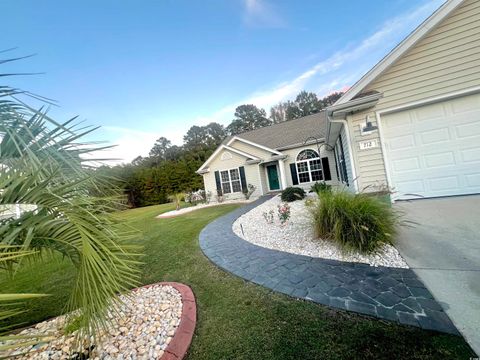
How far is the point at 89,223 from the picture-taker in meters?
1.93

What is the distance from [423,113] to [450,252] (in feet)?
13.0

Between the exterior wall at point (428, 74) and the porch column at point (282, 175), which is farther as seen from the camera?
the porch column at point (282, 175)

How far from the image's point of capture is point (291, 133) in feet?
55.9

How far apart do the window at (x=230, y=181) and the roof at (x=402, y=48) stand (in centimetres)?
1040

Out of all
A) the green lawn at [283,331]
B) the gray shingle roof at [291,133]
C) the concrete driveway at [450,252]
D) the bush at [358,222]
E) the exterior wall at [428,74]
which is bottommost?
the green lawn at [283,331]

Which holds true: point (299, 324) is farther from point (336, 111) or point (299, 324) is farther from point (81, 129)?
point (336, 111)

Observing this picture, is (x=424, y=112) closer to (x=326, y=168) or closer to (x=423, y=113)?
(x=423, y=113)

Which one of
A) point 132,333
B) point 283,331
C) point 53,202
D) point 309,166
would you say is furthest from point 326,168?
point 53,202

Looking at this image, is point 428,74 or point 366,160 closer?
point 428,74

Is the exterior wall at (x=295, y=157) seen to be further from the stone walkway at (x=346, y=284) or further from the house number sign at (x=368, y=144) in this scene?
the stone walkway at (x=346, y=284)

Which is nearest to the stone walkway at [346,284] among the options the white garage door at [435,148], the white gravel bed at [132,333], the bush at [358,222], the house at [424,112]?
the bush at [358,222]

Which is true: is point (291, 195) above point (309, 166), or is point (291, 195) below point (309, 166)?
below

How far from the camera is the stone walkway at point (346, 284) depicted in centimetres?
218

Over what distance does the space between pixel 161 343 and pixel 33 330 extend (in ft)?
6.72
